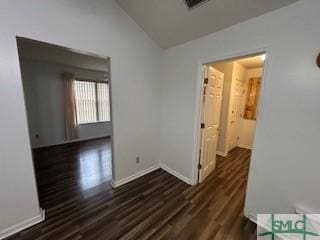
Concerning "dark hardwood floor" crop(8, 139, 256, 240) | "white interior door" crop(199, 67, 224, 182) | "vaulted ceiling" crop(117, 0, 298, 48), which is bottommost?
"dark hardwood floor" crop(8, 139, 256, 240)

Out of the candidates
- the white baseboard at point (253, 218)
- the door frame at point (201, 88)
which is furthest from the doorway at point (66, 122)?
the white baseboard at point (253, 218)

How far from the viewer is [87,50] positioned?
1.85 m

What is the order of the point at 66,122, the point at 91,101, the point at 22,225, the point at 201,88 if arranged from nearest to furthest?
the point at 22,225, the point at 201,88, the point at 66,122, the point at 91,101

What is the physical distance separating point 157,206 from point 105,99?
471 cm

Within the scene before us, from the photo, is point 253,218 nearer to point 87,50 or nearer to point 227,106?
point 227,106

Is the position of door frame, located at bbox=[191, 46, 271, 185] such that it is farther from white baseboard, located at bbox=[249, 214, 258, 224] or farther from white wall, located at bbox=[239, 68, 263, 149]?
white wall, located at bbox=[239, 68, 263, 149]

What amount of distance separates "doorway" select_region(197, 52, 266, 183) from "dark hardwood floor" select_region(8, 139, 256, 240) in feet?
1.54

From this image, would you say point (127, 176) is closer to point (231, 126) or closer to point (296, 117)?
point (296, 117)

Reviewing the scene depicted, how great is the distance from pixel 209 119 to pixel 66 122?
448 centimetres

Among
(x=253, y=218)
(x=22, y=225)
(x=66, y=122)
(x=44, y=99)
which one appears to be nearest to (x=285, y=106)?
(x=253, y=218)

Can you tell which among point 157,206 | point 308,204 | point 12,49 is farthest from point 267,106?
point 12,49

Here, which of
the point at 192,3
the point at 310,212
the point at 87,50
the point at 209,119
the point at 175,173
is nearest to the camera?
the point at 310,212

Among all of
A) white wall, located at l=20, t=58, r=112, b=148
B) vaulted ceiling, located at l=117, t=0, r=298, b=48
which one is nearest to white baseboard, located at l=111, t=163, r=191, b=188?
vaulted ceiling, located at l=117, t=0, r=298, b=48

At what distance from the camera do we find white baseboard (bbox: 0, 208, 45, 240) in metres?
1.52
